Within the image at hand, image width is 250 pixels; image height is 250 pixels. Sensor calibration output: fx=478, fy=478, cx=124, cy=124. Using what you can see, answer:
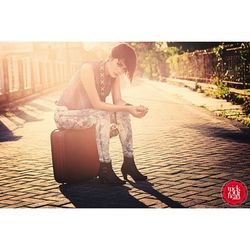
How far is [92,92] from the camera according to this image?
12.4 ft

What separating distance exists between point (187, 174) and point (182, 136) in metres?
1.51

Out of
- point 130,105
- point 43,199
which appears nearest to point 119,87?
point 130,105

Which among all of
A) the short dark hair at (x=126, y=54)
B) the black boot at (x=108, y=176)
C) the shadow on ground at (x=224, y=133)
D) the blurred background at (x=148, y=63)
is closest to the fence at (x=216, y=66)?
the blurred background at (x=148, y=63)

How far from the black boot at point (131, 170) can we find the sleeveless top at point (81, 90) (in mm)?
547

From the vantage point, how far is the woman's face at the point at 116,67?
3.77 meters

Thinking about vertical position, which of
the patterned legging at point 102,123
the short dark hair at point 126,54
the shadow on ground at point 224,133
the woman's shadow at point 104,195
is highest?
the short dark hair at point 126,54

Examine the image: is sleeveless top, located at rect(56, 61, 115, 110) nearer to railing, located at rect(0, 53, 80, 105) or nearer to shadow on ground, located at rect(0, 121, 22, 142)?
shadow on ground, located at rect(0, 121, 22, 142)

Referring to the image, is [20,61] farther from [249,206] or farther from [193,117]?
[249,206]
